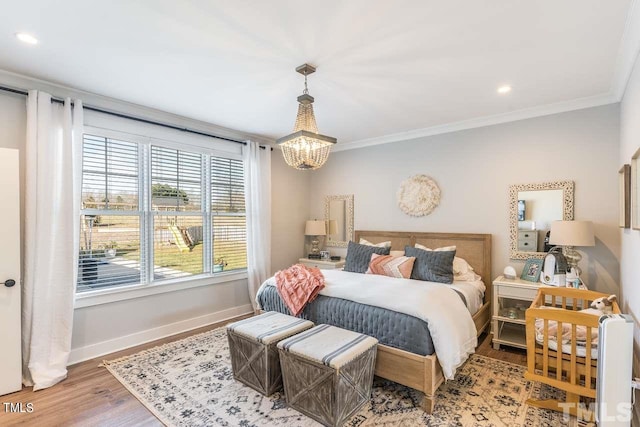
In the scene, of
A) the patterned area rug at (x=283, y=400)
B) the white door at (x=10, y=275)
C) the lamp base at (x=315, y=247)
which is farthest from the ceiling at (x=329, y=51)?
the patterned area rug at (x=283, y=400)

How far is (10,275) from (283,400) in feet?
7.98

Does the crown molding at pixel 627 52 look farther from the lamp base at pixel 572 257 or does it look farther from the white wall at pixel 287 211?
the white wall at pixel 287 211

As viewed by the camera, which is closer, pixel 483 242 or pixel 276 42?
pixel 276 42

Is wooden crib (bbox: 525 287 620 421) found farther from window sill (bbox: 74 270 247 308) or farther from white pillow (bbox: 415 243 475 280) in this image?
window sill (bbox: 74 270 247 308)

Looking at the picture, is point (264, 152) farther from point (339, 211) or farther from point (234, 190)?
point (339, 211)

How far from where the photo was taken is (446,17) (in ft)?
6.50

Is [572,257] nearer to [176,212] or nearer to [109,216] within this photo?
[176,212]

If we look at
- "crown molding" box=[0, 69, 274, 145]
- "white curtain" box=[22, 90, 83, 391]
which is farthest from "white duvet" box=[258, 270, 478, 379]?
"crown molding" box=[0, 69, 274, 145]

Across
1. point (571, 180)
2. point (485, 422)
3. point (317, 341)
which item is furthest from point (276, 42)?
point (571, 180)

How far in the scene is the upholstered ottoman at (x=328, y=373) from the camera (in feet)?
6.95

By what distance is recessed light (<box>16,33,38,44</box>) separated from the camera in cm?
218

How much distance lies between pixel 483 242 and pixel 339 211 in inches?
88.7

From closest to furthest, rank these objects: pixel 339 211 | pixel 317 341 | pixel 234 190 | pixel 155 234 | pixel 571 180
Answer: pixel 317 341 < pixel 571 180 < pixel 155 234 < pixel 234 190 < pixel 339 211

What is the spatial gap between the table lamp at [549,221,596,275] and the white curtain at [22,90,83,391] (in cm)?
464
